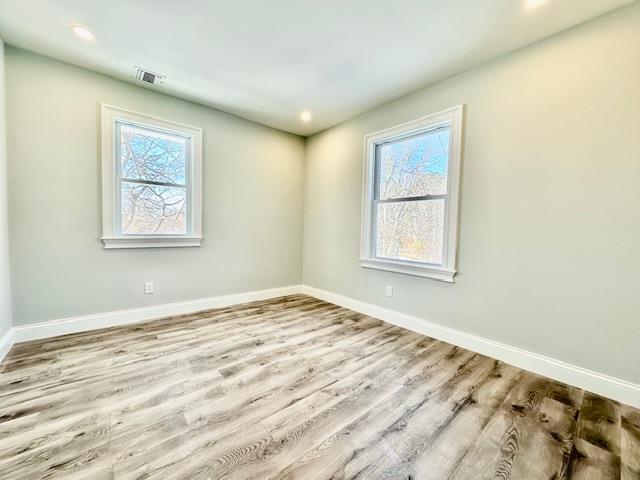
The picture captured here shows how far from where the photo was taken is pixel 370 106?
127 inches

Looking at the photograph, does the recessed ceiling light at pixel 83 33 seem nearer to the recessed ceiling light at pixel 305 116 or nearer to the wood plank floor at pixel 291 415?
the recessed ceiling light at pixel 305 116

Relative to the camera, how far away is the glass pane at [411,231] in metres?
2.78

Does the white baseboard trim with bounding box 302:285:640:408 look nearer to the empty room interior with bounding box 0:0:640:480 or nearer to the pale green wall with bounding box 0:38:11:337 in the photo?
the empty room interior with bounding box 0:0:640:480

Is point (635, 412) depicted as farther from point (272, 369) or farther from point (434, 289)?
point (272, 369)

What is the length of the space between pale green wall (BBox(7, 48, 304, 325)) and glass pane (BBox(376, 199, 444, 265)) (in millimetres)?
1816

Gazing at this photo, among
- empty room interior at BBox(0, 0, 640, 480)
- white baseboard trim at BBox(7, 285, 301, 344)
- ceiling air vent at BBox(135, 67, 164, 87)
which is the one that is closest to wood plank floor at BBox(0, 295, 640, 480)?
empty room interior at BBox(0, 0, 640, 480)

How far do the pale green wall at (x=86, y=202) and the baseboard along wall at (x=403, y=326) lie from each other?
0.09 meters

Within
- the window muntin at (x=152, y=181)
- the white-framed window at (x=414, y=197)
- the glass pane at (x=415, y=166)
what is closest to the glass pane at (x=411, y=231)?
the white-framed window at (x=414, y=197)

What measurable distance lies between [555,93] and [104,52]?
3.67 m

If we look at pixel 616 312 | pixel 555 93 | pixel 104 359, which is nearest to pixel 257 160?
pixel 104 359

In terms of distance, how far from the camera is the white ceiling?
1.83 metres

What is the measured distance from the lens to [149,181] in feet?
9.81

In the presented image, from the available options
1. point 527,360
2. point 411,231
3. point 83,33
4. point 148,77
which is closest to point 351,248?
point 411,231

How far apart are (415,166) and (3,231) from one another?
12.5 feet
